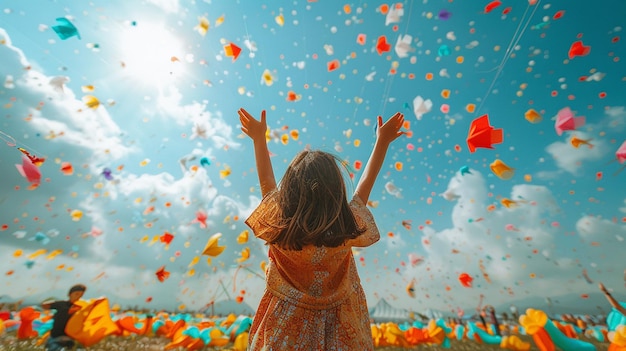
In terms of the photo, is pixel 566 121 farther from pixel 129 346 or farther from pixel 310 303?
pixel 129 346

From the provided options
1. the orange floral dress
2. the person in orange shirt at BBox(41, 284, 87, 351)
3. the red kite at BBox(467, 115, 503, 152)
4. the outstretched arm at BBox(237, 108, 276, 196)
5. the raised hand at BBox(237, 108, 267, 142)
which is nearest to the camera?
the orange floral dress

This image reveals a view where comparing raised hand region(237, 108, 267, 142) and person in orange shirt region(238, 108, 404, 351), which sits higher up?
raised hand region(237, 108, 267, 142)

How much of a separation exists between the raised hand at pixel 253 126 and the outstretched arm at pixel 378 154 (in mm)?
661

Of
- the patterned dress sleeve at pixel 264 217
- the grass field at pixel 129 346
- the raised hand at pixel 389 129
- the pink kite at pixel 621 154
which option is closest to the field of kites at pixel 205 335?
the grass field at pixel 129 346

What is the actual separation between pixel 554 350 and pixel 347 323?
4.10 meters

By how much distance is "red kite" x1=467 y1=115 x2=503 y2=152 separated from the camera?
386 centimetres

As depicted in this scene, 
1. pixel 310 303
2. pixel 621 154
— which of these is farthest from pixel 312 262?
pixel 621 154

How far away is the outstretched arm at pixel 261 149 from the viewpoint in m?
1.53

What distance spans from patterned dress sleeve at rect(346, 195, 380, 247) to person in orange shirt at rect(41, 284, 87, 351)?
429 cm

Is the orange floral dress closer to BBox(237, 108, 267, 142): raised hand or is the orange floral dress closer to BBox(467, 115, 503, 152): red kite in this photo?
BBox(237, 108, 267, 142): raised hand

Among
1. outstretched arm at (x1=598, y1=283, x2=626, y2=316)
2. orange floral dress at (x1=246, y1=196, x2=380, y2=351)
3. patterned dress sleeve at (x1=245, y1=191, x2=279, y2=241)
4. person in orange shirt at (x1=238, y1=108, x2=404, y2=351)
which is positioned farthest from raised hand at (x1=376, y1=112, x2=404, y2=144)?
outstretched arm at (x1=598, y1=283, x2=626, y2=316)

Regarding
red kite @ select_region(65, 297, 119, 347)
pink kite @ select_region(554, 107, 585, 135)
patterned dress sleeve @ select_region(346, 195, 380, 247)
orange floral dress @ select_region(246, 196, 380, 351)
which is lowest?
red kite @ select_region(65, 297, 119, 347)

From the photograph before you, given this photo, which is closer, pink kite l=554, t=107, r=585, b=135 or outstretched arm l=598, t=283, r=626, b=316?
outstretched arm l=598, t=283, r=626, b=316

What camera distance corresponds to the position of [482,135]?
393 centimetres
